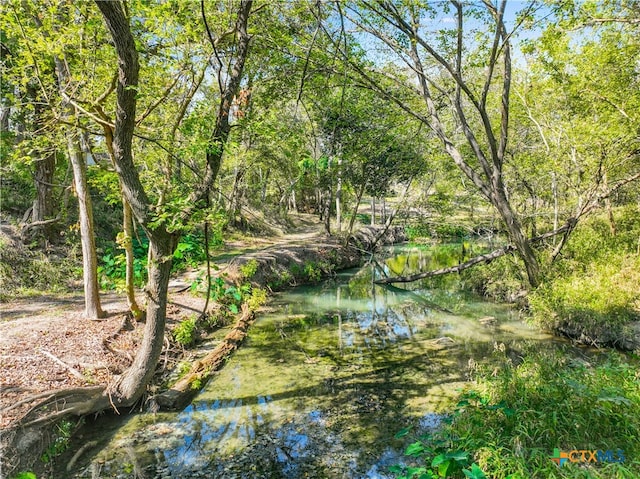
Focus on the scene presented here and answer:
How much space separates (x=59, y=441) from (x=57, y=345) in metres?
1.89

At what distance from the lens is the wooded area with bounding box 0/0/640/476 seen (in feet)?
15.7

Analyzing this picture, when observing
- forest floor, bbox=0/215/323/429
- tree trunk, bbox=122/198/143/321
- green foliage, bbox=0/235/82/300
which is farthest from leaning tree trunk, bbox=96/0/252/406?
green foliage, bbox=0/235/82/300

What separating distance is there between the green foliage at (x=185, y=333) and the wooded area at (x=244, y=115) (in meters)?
0.77

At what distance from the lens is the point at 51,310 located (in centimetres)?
780

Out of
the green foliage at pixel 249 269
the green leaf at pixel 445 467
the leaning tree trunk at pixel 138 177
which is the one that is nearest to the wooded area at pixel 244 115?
the leaning tree trunk at pixel 138 177

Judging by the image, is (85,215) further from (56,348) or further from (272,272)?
(272,272)

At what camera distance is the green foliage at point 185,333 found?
778cm

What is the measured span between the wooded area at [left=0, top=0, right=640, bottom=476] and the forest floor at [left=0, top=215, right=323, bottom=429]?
1.41ft

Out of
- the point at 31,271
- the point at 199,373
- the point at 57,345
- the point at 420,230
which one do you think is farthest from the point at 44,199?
the point at 420,230

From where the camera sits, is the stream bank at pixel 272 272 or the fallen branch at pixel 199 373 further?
the fallen branch at pixel 199 373

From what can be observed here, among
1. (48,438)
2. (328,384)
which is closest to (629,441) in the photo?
(328,384)

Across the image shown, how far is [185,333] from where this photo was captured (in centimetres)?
791

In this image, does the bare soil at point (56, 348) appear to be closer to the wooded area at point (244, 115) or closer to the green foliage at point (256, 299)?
the wooded area at point (244, 115)

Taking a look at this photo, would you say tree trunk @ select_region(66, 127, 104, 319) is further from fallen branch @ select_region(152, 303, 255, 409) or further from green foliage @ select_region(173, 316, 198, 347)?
fallen branch @ select_region(152, 303, 255, 409)
